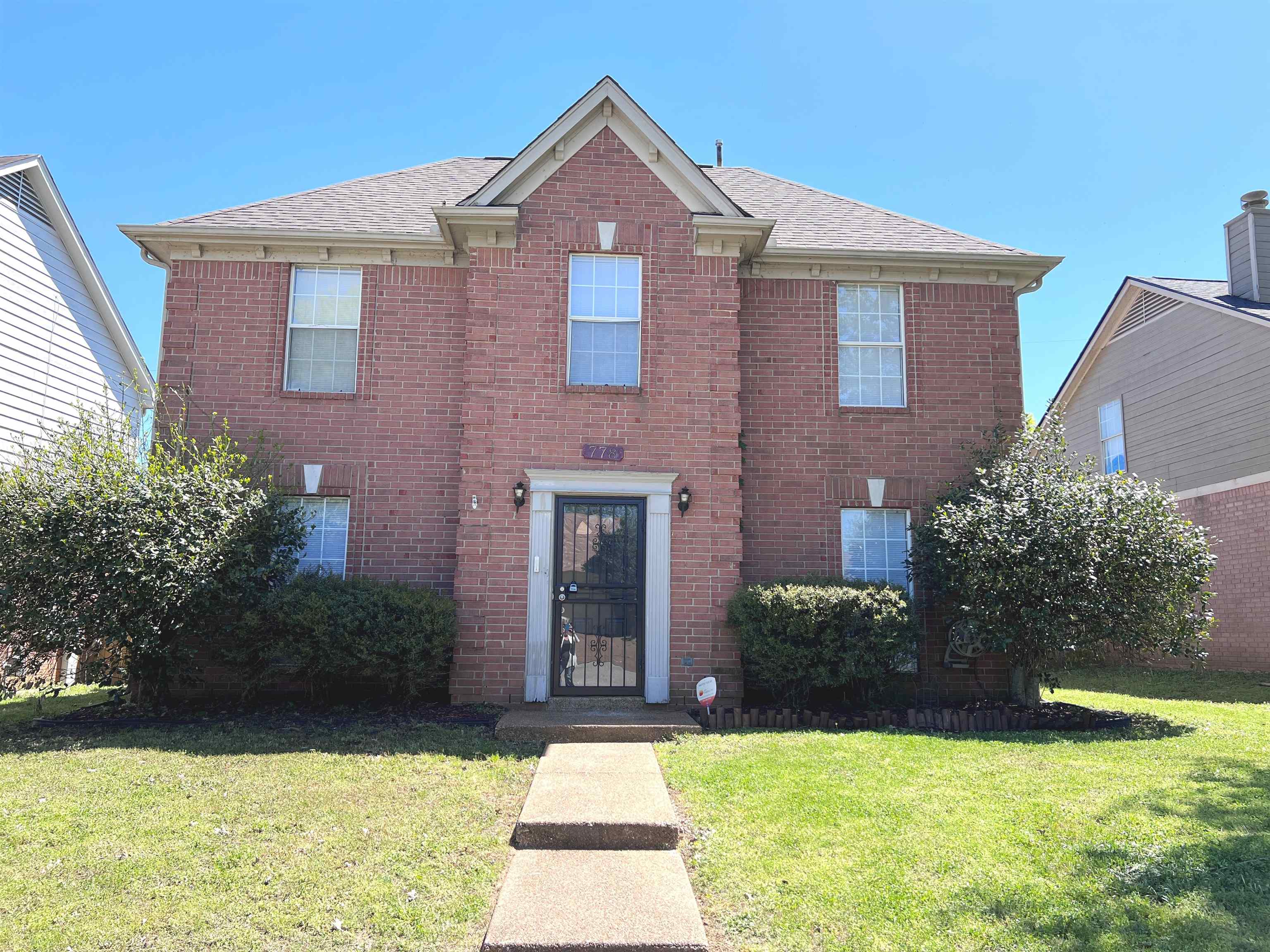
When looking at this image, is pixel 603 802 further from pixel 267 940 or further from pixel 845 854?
pixel 267 940

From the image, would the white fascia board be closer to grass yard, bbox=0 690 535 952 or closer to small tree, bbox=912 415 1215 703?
grass yard, bbox=0 690 535 952

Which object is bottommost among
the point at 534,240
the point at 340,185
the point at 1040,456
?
the point at 1040,456

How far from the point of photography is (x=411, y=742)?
23.9ft

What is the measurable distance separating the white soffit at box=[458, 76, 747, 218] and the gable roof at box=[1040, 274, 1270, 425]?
7791 mm

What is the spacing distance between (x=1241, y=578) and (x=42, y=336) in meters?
19.9

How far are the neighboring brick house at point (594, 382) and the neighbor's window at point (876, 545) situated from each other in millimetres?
33

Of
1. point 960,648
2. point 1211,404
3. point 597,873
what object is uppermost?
point 1211,404

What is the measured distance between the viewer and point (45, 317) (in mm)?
12930

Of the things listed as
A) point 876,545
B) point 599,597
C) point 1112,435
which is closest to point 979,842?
point 599,597

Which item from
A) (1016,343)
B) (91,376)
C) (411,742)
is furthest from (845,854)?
(91,376)

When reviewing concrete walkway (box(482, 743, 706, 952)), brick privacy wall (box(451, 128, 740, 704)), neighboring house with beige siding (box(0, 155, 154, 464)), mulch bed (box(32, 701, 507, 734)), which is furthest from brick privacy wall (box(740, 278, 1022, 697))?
neighboring house with beige siding (box(0, 155, 154, 464))

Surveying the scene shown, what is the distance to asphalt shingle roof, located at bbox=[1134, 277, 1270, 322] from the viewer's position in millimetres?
14000

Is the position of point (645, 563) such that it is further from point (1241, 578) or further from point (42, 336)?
point (1241, 578)

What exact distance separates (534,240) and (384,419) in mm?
2920
